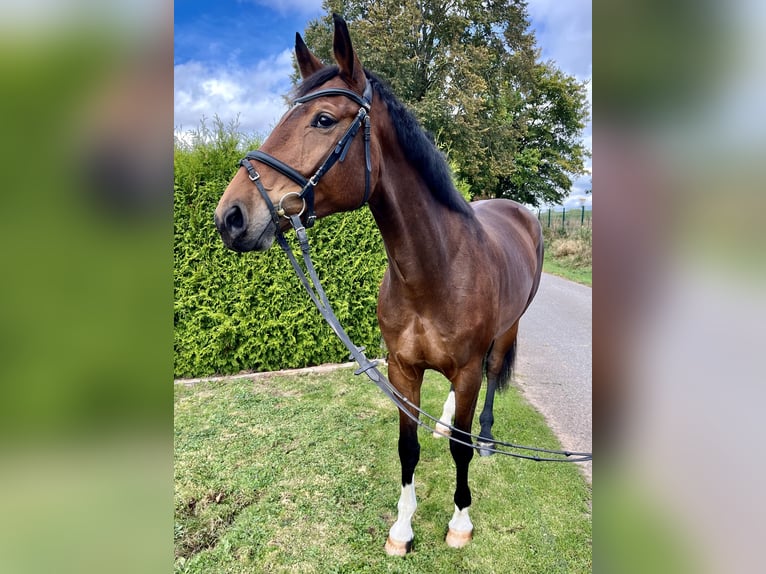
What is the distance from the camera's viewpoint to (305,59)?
1.74 meters

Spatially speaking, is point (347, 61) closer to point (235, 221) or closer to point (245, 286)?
point (235, 221)

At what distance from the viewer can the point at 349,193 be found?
162 cm

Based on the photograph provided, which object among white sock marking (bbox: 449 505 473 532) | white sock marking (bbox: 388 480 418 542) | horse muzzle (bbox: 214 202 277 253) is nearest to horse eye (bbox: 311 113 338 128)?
horse muzzle (bbox: 214 202 277 253)

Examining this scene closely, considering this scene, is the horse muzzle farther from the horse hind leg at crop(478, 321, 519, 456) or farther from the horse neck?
the horse hind leg at crop(478, 321, 519, 456)

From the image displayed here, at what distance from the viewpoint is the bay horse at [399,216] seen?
147cm

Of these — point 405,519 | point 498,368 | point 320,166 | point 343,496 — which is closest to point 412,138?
point 320,166

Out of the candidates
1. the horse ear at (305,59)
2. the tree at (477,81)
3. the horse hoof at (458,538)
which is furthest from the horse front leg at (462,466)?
the tree at (477,81)

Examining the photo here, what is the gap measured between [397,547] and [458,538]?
0.36 meters

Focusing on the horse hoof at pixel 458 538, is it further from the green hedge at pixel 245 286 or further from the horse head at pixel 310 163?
the green hedge at pixel 245 286

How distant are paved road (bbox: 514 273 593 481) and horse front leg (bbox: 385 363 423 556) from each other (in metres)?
1.50
